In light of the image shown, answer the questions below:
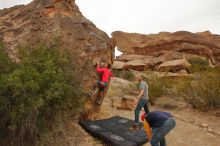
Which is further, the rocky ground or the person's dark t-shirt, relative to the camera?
the rocky ground

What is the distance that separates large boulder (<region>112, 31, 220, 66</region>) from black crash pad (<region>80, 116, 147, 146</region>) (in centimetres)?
2271

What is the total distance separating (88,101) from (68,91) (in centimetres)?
231

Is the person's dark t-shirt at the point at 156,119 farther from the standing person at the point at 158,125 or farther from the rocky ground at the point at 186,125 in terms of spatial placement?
the rocky ground at the point at 186,125

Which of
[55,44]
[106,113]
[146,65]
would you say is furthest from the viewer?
[146,65]

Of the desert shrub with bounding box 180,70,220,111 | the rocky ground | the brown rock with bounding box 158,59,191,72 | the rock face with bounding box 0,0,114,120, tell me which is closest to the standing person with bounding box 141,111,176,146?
the rocky ground

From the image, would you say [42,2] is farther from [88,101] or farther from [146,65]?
[146,65]

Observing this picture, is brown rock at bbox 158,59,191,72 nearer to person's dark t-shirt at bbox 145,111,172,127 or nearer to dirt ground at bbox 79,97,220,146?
dirt ground at bbox 79,97,220,146

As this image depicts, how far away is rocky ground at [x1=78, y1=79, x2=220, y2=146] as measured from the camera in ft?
24.6

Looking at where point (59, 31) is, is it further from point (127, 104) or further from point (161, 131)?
point (161, 131)

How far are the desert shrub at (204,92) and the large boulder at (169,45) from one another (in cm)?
1840

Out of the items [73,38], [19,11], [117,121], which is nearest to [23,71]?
[73,38]

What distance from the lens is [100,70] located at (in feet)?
29.1

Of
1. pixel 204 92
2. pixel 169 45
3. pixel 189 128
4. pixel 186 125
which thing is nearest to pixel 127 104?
pixel 186 125

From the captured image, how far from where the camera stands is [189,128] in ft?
28.9
